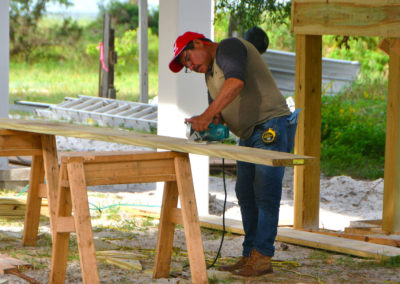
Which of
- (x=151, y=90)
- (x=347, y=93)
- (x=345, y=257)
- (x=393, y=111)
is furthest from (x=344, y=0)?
(x=151, y=90)

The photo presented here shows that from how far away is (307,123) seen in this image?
6.33 metres

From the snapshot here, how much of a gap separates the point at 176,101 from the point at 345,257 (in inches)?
96.9

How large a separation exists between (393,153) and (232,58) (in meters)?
2.36

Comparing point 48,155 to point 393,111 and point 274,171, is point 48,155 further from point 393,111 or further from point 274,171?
point 393,111

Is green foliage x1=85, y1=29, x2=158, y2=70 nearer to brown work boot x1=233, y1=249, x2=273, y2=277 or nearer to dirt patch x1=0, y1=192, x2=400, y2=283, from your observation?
dirt patch x1=0, y1=192, x2=400, y2=283

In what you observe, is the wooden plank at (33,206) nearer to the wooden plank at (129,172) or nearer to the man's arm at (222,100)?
the wooden plank at (129,172)

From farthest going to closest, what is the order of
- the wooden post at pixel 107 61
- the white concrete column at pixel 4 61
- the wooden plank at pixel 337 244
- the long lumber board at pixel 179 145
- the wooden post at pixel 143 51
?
1. the wooden post at pixel 107 61
2. the wooden post at pixel 143 51
3. the white concrete column at pixel 4 61
4. the wooden plank at pixel 337 244
5. the long lumber board at pixel 179 145

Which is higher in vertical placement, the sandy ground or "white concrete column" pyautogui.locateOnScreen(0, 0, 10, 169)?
"white concrete column" pyautogui.locateOnScreen(0, 0, 10, 169)

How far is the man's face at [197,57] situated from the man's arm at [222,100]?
375mm

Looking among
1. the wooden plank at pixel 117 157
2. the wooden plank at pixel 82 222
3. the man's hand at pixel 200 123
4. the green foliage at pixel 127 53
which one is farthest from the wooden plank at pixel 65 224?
the green foliage at pixel 127 53

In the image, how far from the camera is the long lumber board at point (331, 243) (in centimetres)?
552

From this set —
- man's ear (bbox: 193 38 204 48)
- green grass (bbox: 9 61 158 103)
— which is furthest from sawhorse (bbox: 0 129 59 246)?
green grass (bbox: 9 61 158 103)

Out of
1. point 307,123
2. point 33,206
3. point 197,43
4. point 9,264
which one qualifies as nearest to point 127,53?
point 307,123

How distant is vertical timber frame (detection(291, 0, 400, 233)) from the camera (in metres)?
5.09
